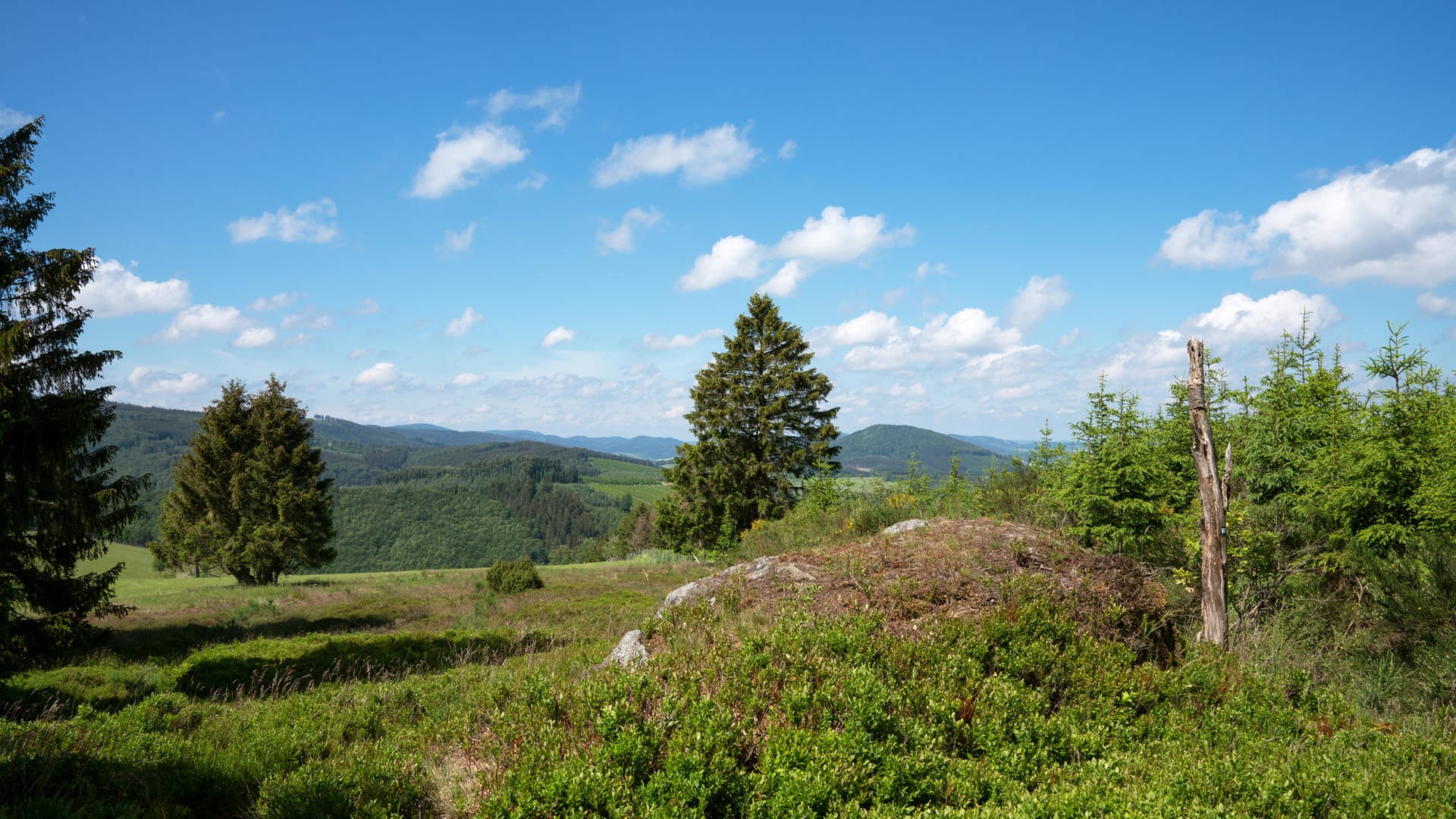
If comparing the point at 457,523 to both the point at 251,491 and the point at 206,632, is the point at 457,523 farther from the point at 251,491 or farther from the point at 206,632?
the point at 206,632

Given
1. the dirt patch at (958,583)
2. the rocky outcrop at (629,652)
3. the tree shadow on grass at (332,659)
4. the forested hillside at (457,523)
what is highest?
the dirt patch at (958,583)

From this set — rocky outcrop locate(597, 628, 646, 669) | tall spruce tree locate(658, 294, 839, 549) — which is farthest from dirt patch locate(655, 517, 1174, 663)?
tall spruce tree locate(658, 294, 839, 549)

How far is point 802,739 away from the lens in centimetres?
489

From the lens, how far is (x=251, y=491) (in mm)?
30547

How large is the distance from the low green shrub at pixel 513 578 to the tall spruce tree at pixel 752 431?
324 inches

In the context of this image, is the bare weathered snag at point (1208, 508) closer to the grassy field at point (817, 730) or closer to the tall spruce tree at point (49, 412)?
the grassy field at point (817, 730)

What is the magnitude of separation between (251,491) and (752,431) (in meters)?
24.6

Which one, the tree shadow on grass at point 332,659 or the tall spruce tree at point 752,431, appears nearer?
the tree shadow on grass at point 332,659

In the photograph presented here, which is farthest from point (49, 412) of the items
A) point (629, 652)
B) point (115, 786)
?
point (629, 652)

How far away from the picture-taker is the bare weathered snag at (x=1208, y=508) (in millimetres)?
8523

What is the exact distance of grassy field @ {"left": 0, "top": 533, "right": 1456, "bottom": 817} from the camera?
14.7 feet

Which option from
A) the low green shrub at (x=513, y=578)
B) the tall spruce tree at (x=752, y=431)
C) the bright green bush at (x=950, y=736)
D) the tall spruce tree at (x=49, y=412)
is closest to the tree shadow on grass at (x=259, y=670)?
the tall spruce tree at (x=49, y=412)

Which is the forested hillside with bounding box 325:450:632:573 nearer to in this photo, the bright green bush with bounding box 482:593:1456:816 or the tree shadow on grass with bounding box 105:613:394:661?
the tree shadow on grass with bounding box 105:613:394:661

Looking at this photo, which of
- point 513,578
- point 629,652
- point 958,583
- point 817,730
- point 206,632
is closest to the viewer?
point 817,730
